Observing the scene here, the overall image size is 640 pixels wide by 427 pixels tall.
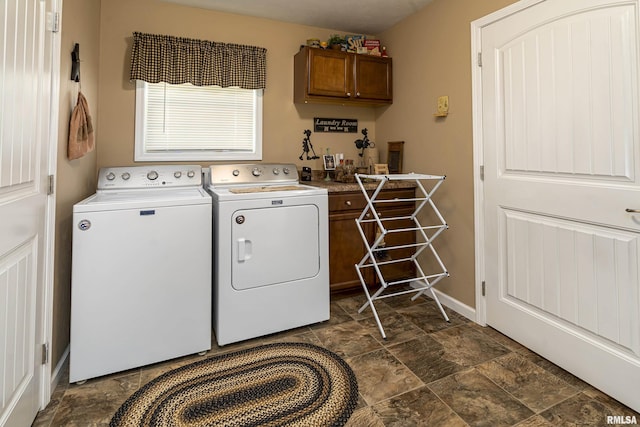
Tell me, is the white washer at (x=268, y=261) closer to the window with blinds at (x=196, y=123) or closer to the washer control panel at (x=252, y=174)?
the washer control panel at (x=252, y=174)

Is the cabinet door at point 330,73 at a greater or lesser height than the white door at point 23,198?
greater

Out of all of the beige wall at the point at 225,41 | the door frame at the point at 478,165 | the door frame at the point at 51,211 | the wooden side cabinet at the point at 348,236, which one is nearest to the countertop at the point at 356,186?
the wooden side cabinet at the point at 348,236

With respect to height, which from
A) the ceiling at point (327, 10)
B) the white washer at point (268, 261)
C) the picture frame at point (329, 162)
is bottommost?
the white washer at point (268, 261)

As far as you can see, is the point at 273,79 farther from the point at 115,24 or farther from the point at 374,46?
the point at 115,24

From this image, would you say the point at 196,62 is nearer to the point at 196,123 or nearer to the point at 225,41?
the point at 225,41

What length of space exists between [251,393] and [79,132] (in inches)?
66.9

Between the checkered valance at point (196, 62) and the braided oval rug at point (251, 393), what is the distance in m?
2.21

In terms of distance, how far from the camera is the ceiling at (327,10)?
2.78 m

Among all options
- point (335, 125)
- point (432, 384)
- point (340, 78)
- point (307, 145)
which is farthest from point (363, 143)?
point (432, 384)

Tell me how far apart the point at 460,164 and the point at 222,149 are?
204 cm

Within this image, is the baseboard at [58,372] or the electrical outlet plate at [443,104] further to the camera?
the electrical outlet plate at [443,104]

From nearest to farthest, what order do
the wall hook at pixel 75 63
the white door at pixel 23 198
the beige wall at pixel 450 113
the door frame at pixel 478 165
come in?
the white door at pixel 23 198 < the wall hook at pixel 75 63 < the door frame at pixel 478 165 < the beige wall at pixel 450 113

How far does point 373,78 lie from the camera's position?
3227 millimetres

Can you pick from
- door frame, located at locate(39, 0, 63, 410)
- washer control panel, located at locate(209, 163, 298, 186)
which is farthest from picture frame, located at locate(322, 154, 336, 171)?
door frame, located at locate(39, 0, 63, 410)
